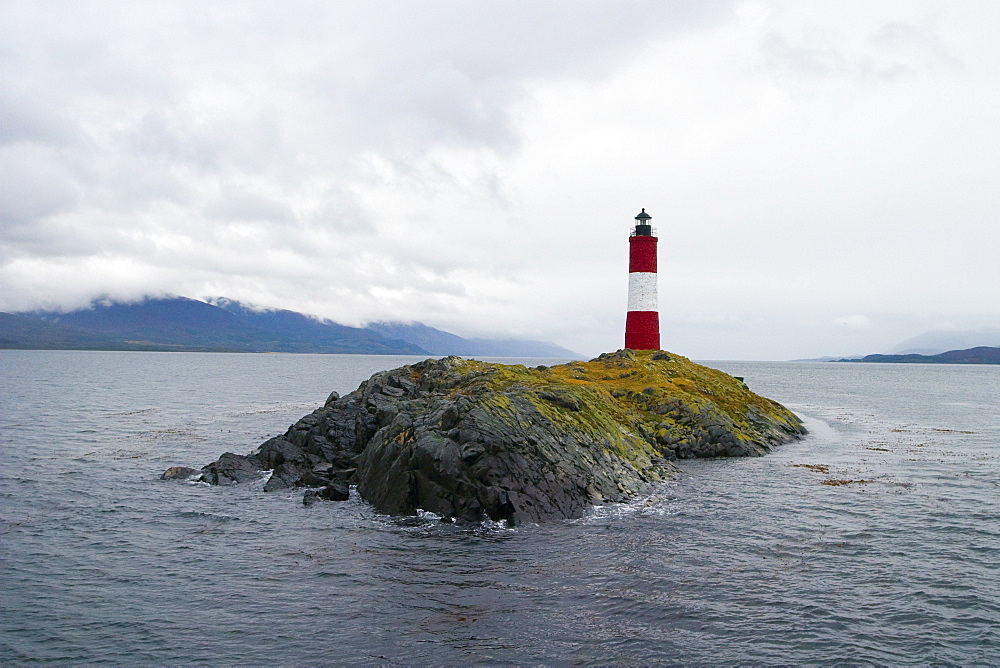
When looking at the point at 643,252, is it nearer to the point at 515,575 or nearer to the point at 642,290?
the point at 642,290

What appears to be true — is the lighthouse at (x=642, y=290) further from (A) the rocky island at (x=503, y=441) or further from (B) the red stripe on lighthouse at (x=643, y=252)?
(A) the rocky island at (x=503, y=441)

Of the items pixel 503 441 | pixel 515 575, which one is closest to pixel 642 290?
pixel 503 441

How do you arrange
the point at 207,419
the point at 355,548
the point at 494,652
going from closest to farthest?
1. the point at 494,652
2. the point at 355,548
3. the point at 207,419

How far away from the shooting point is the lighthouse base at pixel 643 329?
224 feet

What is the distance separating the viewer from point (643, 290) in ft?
222

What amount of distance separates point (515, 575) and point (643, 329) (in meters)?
50.1

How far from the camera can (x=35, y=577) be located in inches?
837

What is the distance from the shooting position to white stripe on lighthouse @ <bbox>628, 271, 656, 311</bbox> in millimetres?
67375

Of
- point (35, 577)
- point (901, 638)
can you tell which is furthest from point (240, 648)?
point (901, 638)

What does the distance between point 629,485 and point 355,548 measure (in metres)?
14.7

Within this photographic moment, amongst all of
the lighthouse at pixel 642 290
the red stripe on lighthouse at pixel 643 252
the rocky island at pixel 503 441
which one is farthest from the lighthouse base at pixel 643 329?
the rocky island at pixel 503 441

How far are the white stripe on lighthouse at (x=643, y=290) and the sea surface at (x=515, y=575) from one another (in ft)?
100

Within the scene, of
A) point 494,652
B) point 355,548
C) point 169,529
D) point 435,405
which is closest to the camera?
point 494,652

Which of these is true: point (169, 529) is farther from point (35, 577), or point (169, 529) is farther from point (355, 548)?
point (355, 548)
